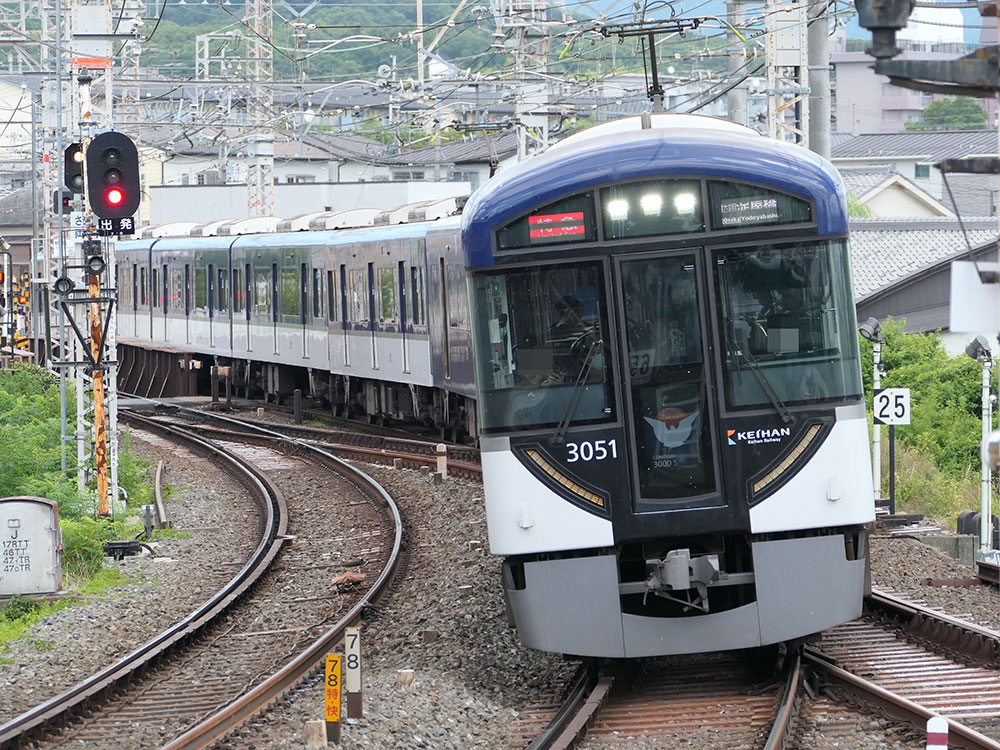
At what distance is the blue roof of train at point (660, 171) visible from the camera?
317 inches

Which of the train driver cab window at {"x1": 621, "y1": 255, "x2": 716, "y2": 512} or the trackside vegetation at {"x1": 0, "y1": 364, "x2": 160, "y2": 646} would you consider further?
the trackside vegetation at {"x1": 0, "y1": 364, "x2": 160, "y2": 646}

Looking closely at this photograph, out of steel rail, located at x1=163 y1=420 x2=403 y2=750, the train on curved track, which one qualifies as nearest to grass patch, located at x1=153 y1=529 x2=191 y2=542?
steel rail, located at x1=163 y1=420 x2=403 y2=750

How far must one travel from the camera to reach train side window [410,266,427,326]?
1916cm

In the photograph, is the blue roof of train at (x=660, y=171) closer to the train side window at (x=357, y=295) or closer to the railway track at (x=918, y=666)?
the railway track at (x=918, y=666)

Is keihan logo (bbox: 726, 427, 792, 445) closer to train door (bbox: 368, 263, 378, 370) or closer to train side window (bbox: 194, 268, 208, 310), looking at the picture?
train door (bbox: 368, 263, 378, 370)

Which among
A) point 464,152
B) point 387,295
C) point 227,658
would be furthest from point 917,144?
point 227,658

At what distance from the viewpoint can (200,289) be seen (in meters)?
29.5

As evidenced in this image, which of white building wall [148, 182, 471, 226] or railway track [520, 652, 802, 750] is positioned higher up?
white building wall [148, 182, 471, 226]

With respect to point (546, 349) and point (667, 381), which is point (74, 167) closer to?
point (546, 349)

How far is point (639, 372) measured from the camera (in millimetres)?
8047

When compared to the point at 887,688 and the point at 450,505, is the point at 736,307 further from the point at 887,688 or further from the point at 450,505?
the point at 450,505

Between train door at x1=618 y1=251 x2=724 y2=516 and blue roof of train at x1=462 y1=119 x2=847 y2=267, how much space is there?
46 cm

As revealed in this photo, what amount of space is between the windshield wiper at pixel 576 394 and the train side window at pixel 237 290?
19879mm

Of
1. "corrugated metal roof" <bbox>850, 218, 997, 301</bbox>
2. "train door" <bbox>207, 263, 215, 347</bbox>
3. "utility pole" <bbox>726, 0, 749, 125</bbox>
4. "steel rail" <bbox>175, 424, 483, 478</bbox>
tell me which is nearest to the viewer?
"steel rail" <bbox>175, 424, 483, 478</bbox>
